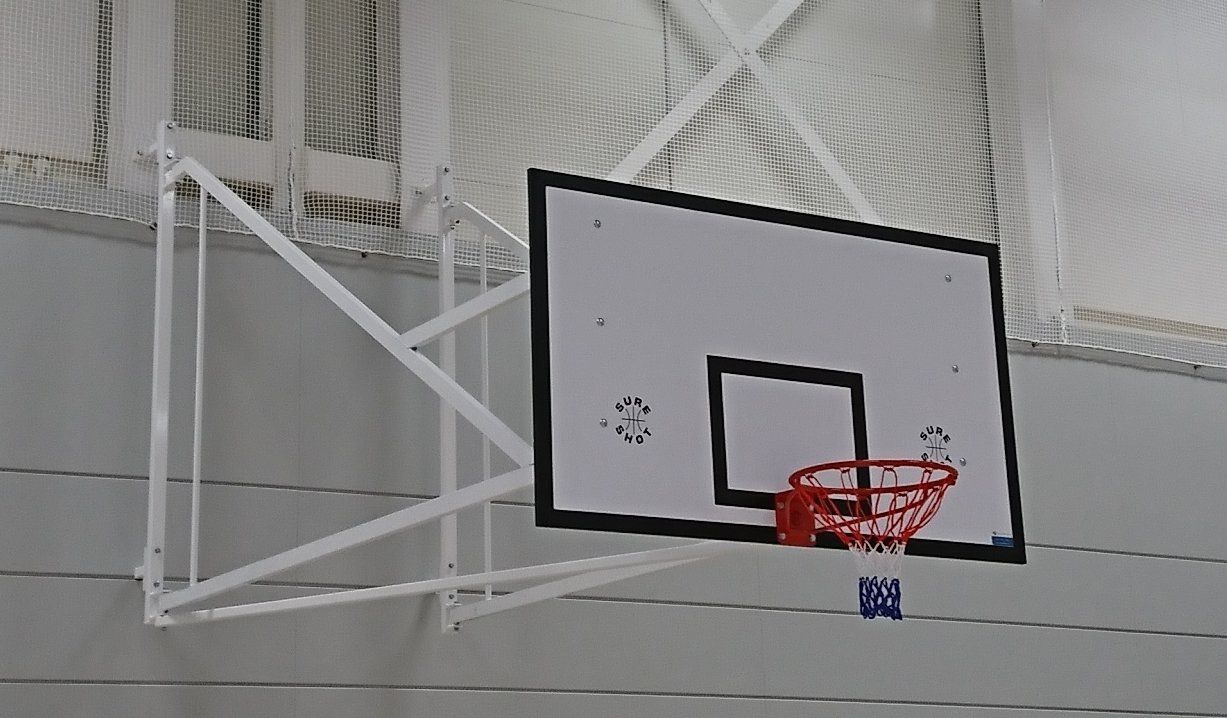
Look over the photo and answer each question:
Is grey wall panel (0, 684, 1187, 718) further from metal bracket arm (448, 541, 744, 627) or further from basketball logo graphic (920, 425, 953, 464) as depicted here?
basketball logo graphic (920, 425, 953, 464)

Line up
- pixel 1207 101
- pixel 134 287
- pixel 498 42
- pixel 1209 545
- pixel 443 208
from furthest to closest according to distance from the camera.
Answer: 1. pixel 1207 101
2. pixel 1209 545
3. pixel 498 42
4. pixel 443 208
5. pixel 134 287

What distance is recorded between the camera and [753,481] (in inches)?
130

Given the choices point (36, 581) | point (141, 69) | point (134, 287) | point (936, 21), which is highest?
point (936, 21)

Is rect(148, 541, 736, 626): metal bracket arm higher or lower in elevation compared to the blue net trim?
higher

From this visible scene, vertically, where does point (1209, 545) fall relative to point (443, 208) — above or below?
below

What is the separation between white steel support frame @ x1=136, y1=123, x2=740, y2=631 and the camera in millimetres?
3199

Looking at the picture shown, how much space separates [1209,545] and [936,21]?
2.10 m

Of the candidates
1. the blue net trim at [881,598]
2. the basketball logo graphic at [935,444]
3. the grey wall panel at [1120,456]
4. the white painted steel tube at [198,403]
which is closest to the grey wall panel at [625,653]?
the white painted steel tube at [198,403]

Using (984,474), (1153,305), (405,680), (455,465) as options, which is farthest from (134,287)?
(1153,305)

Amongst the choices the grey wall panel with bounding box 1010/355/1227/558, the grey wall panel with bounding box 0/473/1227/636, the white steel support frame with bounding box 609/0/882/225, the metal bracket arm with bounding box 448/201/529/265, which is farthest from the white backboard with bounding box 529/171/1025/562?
the grey wall panel with bounding box 1010/355/1227/558

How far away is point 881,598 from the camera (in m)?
3.24

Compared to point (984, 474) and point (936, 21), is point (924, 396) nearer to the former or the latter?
point (984, 474)

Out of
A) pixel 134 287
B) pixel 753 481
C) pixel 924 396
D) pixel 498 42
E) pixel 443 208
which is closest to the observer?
pixel 753 481

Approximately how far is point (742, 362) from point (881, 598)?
0.58m
